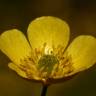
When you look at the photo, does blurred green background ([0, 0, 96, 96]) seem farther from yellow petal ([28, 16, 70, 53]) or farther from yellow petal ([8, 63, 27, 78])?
yellow petal ([8, 63, 27, 78])

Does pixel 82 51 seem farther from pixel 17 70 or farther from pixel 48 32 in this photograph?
pixel 17 70

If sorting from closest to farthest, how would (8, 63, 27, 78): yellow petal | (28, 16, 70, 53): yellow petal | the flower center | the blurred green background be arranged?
(8, 63, 27, 78): yellow petal, the flower center, (28, 16, 70, 53): yellow petal, the blurred green background

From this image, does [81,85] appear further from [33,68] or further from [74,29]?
[33,68]

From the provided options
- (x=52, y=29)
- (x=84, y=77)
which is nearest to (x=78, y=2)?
(x=84, y=77)

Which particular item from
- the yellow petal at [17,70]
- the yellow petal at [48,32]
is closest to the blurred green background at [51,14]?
the yellow petal at [48,32]

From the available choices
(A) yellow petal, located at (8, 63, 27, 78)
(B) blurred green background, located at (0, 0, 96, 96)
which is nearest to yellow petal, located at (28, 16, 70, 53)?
(A) yellow petal, located at (8, 63, 27, 78)

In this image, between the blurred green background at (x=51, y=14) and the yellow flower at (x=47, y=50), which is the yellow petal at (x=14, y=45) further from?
the blurred green background at (x=51, y=14)

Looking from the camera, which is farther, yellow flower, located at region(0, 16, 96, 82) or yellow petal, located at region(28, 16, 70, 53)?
yellow petal, located at region(28, 16, 70, 53)
